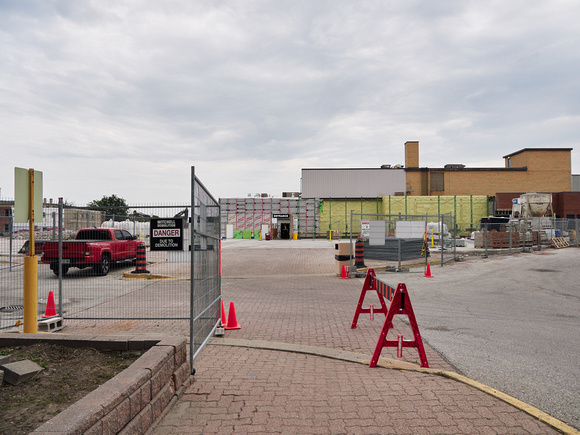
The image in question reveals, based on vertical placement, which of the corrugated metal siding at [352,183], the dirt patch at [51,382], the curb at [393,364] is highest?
the corrugated metal siding at [352,183]

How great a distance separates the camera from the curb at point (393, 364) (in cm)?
405

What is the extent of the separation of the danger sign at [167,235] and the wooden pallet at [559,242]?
2858 cm

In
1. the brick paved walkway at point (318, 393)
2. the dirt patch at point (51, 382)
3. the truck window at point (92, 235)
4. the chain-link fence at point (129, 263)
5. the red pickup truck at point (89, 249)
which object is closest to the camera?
the dirt patch at point (51, 382)

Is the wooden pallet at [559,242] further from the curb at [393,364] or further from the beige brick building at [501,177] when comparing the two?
the beige brick building at [501,177]

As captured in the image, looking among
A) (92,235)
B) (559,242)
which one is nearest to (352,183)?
(559,242)

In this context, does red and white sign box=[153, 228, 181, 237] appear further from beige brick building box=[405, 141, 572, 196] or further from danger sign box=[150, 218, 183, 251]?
beige brick building box=[405, 141, 572, 196]

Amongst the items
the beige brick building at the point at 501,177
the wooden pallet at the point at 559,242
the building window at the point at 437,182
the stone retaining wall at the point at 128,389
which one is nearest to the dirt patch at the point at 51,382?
the stone retaining wall at the point at 128,389

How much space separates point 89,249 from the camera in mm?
8859

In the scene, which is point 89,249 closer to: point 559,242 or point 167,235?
point 167,235

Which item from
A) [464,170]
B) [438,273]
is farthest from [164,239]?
[464,170]

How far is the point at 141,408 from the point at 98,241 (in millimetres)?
5748

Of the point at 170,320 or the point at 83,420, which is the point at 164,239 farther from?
the point at 83,420

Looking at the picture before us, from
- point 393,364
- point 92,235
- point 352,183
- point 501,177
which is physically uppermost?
point 501,177

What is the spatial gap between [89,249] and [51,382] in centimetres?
534
